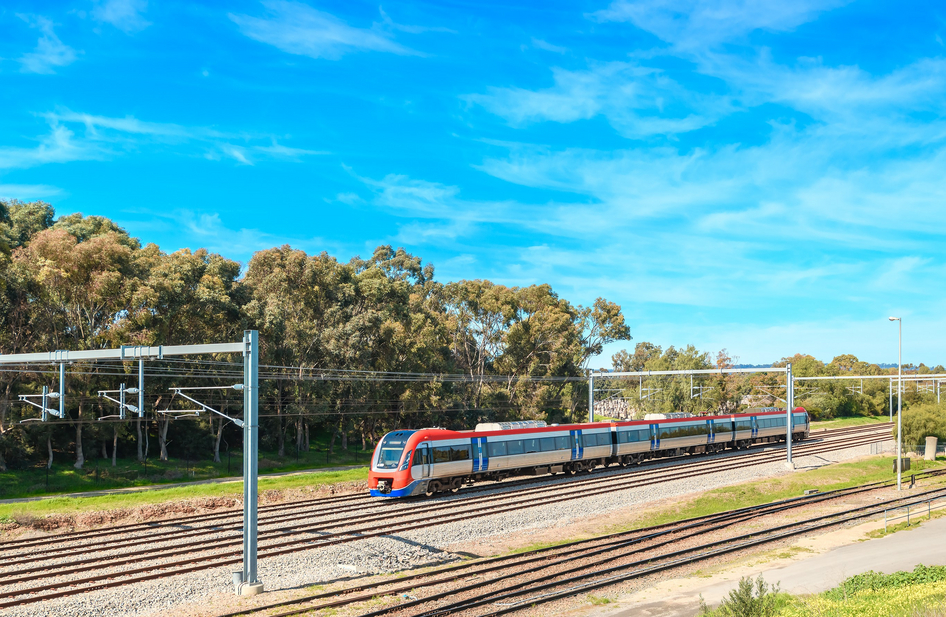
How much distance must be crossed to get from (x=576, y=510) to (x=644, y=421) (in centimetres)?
1825

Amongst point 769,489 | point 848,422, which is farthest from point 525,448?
point 848,422

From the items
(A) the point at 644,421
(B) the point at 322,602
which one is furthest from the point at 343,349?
(B) the point at 322,602

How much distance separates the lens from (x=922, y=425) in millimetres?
51250

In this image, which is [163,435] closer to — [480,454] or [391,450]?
[391,450]

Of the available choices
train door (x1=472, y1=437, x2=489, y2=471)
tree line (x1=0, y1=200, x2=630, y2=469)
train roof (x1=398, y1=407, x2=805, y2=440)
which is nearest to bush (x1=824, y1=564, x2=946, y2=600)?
train roof (x1=398, y1=407, x2=805, y2=440)

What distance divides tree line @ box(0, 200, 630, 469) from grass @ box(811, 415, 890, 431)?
1313 inches

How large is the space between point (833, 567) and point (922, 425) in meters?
39.3

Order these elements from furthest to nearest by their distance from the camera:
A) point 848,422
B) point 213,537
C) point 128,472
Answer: point 848,422, point 128,472, point 213,537

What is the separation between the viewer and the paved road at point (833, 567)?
52.9 feet

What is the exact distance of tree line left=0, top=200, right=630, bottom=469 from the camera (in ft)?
128

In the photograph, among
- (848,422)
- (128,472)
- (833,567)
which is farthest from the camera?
(848,422)

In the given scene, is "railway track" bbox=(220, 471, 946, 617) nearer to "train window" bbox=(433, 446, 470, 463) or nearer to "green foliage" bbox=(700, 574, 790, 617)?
"green foliage" bbox=(700, 574, 790, 617)

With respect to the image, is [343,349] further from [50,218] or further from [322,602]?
[322,602]

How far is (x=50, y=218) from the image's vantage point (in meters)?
57.3
